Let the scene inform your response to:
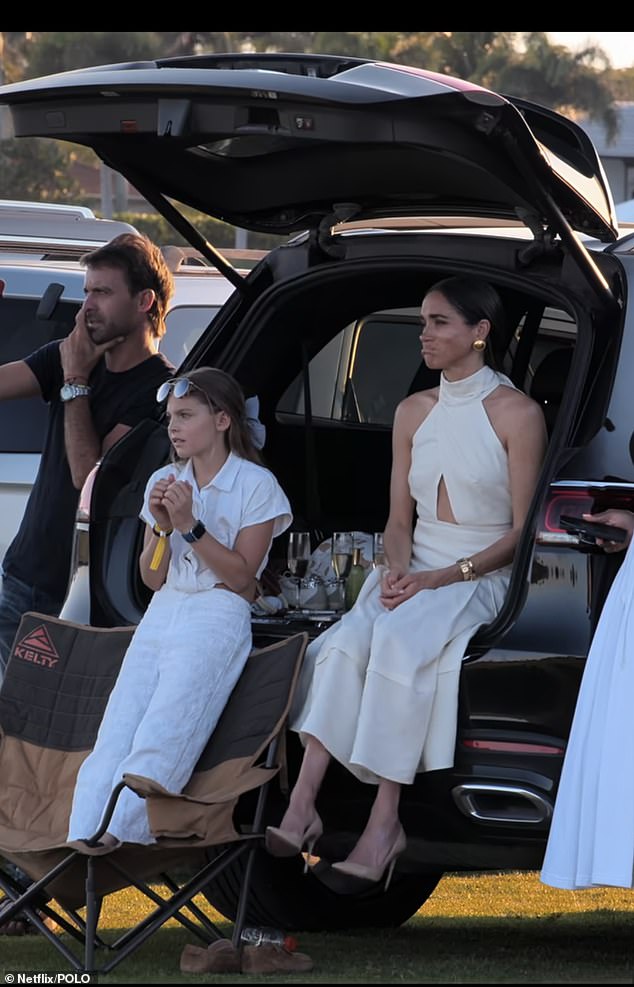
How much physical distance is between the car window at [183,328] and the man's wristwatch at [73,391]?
109 centimetres

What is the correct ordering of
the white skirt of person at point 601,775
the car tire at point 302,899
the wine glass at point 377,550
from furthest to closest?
the wine glass at point 377,550 < the car tire at point 302,899 < the white skirt of person at point 601,775

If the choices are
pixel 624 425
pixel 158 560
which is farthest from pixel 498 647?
pixel 158 560

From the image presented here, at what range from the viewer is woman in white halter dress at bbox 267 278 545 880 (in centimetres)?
439

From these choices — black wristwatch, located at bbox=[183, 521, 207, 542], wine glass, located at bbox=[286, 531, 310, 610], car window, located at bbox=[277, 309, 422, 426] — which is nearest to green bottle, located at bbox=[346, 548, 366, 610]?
wine glass, located at bbox=[286, 531, 310, 610]

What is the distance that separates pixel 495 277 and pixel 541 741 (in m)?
1.32

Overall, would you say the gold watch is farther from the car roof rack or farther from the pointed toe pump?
the car roof rack

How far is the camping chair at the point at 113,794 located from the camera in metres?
4.33

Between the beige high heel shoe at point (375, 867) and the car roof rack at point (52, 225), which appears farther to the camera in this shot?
the car roof rack at point (52, 225)

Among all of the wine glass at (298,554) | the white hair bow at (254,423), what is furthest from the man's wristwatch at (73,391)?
the wine glass at (298,554)

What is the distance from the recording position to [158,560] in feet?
16.1

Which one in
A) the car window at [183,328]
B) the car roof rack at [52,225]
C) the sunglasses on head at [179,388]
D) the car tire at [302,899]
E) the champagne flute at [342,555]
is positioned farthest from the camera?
the car roof rack at [52,225]

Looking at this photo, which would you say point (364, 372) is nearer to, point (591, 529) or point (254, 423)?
point (254, 423)

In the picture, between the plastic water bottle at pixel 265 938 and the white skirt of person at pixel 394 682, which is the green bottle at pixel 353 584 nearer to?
the white skirt of person at pixel 394 682
